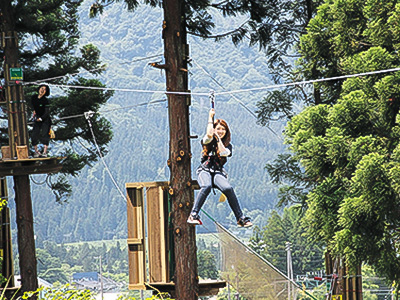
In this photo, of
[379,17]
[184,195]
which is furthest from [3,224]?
[379,17]

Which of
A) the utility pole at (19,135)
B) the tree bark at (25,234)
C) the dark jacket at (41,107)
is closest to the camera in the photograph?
the dark jacket at (41,107)

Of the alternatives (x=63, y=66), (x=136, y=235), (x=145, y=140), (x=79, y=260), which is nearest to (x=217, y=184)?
Result: (x=136, y=235)

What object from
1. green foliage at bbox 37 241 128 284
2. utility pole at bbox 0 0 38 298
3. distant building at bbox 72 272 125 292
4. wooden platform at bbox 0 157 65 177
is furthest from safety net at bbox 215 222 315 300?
green foliage at bbox 37 241 128 284

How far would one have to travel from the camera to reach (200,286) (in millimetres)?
8383

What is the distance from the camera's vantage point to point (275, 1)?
13.9 meters

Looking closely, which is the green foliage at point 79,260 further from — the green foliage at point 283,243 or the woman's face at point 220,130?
the woman's face at point 220,130

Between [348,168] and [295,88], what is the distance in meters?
6.05

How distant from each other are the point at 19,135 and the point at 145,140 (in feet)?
377

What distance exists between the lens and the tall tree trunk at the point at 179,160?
8.13m

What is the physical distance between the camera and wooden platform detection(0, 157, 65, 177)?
9492 millimetres

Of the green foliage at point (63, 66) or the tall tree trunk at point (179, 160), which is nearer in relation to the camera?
the tall tree trunk at point (179, 160)

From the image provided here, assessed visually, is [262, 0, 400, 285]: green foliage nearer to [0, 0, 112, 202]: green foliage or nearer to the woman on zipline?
the woman on zipline

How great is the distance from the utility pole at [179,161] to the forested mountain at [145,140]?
9424cm

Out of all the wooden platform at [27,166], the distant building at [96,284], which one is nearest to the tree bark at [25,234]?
the distant building at [96,284]
